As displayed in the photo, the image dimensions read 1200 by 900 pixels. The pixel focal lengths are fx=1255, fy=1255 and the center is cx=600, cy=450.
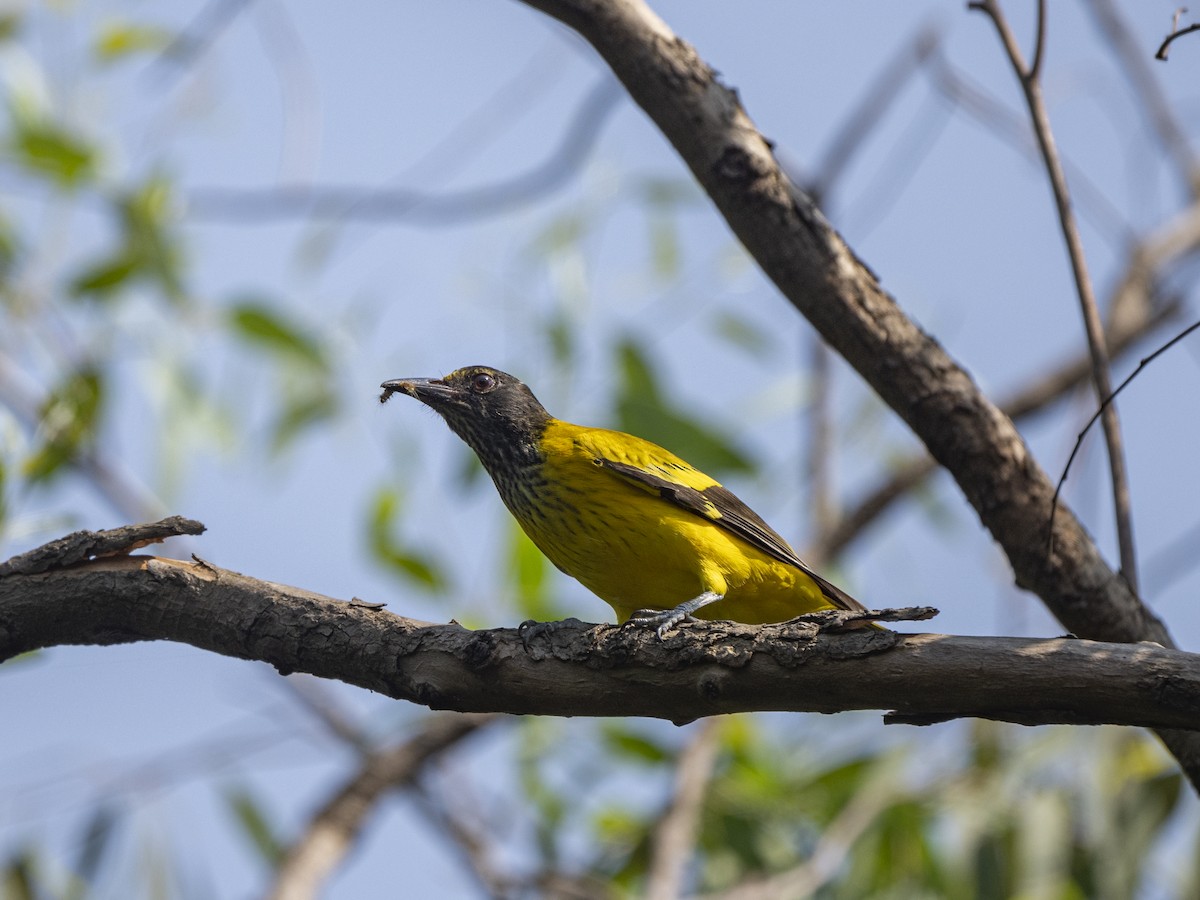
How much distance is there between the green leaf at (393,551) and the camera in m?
6.88

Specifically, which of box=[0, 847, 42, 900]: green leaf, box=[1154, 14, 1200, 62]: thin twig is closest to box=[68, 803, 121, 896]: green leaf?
box=[0, 847, 42, 900]: green leaf

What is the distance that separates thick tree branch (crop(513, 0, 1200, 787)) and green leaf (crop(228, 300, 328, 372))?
323 centimetres

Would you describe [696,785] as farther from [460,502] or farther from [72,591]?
[72,591]

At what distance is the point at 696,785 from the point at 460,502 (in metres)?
2.18

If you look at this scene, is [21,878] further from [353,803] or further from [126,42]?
[126,42]

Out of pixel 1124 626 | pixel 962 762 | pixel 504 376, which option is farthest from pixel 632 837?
pixel 1124 626

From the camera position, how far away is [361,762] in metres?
7.13

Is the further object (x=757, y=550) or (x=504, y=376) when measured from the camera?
(x=504, y=376)

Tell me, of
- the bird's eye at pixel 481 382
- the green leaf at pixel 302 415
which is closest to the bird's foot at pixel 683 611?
the bird's eye at pixel 481 382

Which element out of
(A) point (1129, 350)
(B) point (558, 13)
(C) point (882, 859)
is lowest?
(C) point (882, 859)

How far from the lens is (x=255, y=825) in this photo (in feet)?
23.8

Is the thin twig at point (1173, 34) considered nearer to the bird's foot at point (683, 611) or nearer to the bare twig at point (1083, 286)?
the bare twig at point (1083, 286)

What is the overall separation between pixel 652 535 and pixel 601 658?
5.02 ft

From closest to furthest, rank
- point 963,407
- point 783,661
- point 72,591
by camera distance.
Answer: point 783,661 → point 72,591 → point 963,407
